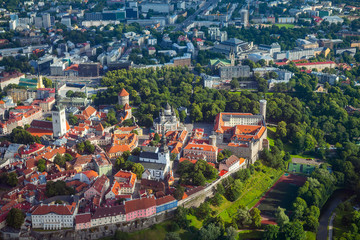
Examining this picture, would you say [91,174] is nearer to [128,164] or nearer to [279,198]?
[128,164]

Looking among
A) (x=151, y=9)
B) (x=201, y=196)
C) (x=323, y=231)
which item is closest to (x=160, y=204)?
(x=201, y=196)

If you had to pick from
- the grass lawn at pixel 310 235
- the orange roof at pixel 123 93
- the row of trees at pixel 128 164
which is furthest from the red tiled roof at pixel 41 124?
the grass lawn at pixel 310 235


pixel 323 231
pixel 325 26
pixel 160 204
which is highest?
pixel 325 26

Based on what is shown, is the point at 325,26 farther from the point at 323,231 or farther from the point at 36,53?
the point at 323,231

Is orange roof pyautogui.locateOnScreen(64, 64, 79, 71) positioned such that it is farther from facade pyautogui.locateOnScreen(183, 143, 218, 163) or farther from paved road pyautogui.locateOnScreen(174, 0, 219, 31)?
facade pyautogui.locateOnScreen(183, 143, 218, 163)

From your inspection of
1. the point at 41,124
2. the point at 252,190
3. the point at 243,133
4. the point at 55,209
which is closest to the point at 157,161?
the point at 252,190

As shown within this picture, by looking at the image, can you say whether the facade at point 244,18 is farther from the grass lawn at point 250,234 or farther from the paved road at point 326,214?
the grass lawn at point 250,234
